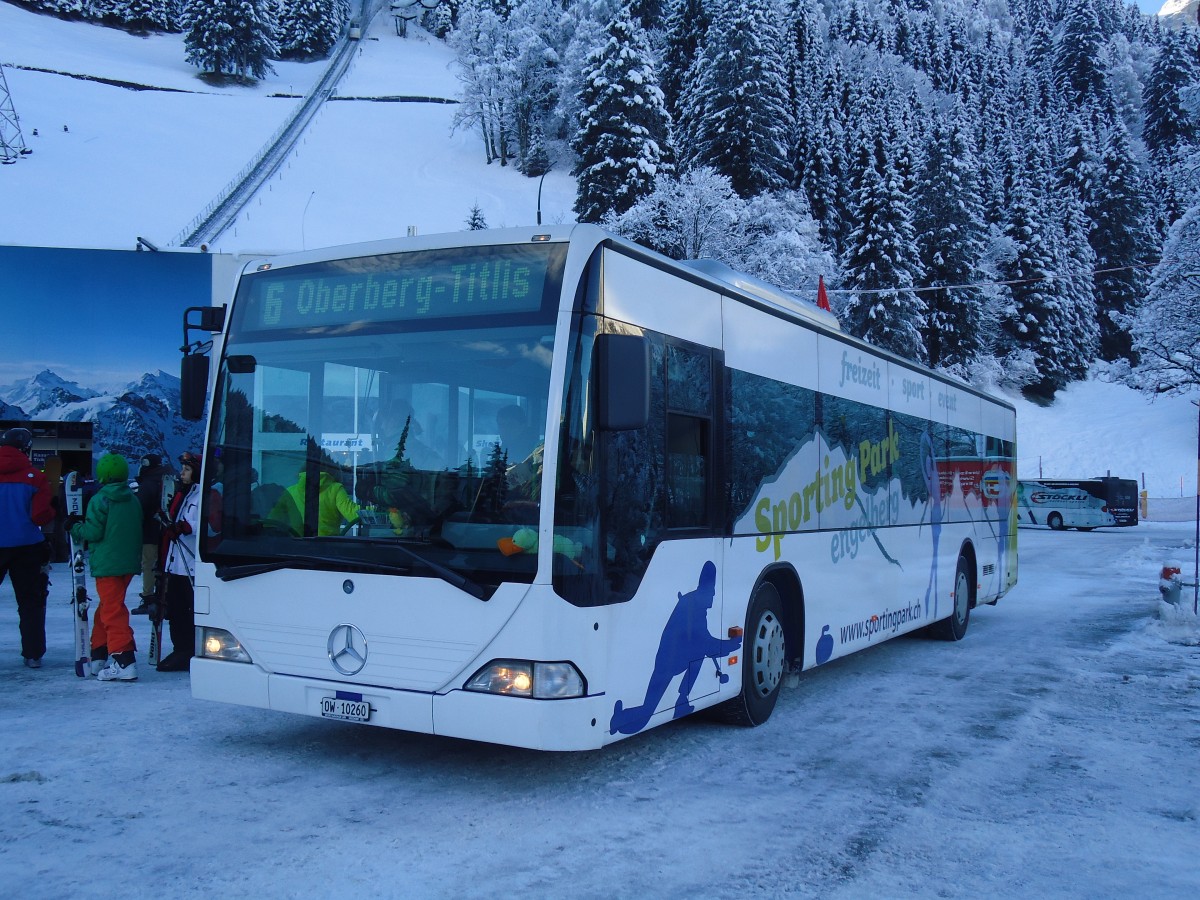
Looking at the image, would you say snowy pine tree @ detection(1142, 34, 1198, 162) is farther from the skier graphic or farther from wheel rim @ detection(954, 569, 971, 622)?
the skier graphic

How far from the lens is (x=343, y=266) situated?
6.08 metres

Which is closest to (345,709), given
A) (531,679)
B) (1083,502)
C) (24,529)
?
(531,679)

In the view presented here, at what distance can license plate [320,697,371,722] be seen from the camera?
5.54 metres

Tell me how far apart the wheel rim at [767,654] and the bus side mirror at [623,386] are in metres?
2.60

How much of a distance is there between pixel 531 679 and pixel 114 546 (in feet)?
14.5

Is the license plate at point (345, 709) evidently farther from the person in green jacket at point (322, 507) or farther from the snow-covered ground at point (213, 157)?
the snow-covered ground at point (213, 157)

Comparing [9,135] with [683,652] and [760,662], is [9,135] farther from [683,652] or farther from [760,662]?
[683,652]

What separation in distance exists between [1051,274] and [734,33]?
26.4 metres

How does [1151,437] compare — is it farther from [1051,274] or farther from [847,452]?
[847,452]

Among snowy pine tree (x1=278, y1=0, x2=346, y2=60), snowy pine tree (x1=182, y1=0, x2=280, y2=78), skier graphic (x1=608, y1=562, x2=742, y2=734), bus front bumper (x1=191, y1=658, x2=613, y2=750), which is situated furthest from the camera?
snowy pine tree (x1=278, y1=0, x2=346, y2=60)

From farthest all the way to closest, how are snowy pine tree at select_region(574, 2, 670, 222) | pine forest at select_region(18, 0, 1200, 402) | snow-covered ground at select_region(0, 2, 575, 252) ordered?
snow-covered ground at select_region(0, 2, 575, 252) < snowy pine tree at select_region(574, 2, 670, 222) < pine forest at select_region(18, 0, 1200, 402)

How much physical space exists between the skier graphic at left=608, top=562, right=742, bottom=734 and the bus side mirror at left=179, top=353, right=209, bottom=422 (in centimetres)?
311

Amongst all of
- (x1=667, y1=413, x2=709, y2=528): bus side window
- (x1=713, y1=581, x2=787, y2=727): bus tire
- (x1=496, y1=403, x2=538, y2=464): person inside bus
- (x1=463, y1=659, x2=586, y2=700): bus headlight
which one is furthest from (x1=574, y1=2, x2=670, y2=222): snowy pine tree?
(x1=463, y1=659, x2=586, y2=700): bus headlight

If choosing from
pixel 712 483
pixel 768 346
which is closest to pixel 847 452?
pixel 768 346
